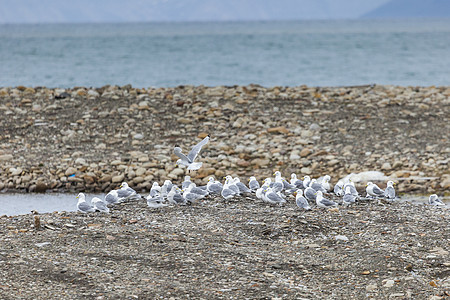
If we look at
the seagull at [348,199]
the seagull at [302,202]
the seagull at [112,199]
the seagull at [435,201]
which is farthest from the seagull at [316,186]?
the seagull at [112,199]

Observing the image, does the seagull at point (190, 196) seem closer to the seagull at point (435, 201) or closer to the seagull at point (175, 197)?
the seagull at point (175, 197)

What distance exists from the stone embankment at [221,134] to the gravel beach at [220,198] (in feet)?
0.15

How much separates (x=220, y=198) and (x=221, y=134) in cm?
477

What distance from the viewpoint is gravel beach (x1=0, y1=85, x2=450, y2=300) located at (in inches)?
287

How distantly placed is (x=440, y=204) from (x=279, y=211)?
2.77 m

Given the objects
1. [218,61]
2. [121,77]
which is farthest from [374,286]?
[218,61]

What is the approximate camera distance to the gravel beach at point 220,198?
287 inches

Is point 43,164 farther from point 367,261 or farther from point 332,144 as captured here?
point 367,261

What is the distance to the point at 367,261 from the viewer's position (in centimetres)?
787

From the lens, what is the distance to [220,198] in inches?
430

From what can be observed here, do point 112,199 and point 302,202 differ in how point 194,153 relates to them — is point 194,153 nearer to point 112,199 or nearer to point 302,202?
point 112,199

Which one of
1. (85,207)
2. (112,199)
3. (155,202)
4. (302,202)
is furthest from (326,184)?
(85,207)

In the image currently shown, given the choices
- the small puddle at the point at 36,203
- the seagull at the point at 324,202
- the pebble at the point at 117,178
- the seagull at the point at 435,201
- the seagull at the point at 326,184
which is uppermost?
the seagull at the point at 324,202

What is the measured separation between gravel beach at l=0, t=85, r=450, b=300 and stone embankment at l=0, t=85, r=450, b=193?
4 cm
